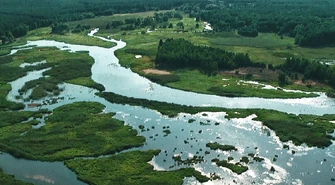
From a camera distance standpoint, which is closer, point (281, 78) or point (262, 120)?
point (262, 120)

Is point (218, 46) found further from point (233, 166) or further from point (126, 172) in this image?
point (126, 172)

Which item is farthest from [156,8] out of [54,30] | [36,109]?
[36,109]

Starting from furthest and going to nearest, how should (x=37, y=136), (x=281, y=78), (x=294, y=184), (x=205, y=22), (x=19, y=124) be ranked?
(x=205, y=22) < (x=281, y=78) < (x=19, y=124) < (x=37, y=136) < (x=294, y=184)

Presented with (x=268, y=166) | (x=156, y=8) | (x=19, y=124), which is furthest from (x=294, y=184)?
(x=156, y=8)

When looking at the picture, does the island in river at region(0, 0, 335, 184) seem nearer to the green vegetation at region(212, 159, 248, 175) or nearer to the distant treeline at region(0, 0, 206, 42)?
the green vegetation at region(212, 159, 248, 175)

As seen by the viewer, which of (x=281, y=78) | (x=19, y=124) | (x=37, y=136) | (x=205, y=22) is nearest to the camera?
(x=37, y=136)

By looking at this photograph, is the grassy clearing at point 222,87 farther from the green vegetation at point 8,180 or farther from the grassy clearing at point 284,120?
the green vegetation at point 8,180

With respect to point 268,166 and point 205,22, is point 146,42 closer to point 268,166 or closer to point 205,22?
point 205,22

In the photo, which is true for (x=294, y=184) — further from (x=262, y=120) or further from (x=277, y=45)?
(x=277, y=45)
